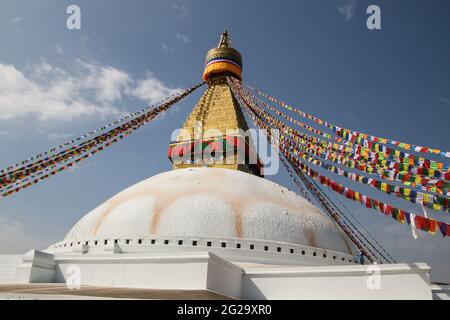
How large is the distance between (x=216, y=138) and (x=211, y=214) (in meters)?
6.55

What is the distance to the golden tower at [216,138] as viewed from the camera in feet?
50.3

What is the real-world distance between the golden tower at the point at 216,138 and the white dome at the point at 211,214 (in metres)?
3.86

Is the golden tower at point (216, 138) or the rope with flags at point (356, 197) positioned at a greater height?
the golden tower at point (216, 138)

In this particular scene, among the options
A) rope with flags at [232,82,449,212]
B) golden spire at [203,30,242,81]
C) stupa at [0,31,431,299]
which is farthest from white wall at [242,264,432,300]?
golden spire at [203,30,242,81]

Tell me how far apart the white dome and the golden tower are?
3.86 metres

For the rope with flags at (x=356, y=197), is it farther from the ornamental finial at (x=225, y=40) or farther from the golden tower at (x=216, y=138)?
the ornamental finial at (x=225, y=40)

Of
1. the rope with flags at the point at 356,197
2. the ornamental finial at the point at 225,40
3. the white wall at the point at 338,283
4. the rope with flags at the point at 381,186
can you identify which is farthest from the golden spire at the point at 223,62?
the white wall at the point at 338,283

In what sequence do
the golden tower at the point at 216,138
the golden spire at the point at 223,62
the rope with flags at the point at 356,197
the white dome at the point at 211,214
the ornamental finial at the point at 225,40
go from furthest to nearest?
the ornamental finial at the point at 225,40 < the golden spire at the point at 223,62 < the golden tower at the point at 216,138 < the white dome at the point at 211,214 < the rope with flags at the point at 356,197

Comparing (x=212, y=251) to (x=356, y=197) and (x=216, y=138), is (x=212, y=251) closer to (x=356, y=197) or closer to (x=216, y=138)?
(x=356, y=197)

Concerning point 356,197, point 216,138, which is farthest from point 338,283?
point 216,138

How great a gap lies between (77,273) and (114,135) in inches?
196

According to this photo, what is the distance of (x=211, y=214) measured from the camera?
379 inches

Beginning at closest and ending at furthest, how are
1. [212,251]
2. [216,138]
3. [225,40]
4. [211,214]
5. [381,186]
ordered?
1. [381,186]
2. [212,251]
3. [211,214]
4. [216,138]
5. [225,40]

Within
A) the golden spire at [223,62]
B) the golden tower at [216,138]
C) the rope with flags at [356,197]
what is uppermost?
the golden spire at [223,62]
